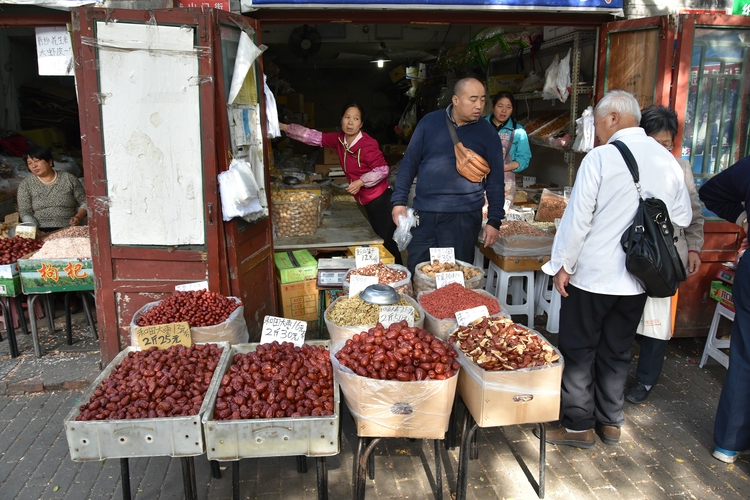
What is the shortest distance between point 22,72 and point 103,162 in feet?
18.7

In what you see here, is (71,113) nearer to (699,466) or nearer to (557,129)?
(557,129)

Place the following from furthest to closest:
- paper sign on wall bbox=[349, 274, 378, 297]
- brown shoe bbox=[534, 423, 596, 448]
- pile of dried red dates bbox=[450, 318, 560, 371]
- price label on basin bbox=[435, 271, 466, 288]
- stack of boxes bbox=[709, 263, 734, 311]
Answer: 1. stack of boxes bbox=[709, 263, 734, 311]
2. price label on basin bbox=[435, 271, 466, 288]
3. paper sign on wall bbox=[349, 274, 378, 297]
4. brown shoe bbox=[534, 423, 596, 448]
5. pile of dried red dates bbox=[450, 318, 560, 371]

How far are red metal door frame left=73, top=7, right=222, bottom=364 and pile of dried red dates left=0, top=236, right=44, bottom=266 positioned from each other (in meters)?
1.04

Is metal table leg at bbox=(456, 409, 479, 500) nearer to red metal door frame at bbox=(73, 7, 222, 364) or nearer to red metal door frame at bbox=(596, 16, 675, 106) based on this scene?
red metal door frame at bbox=(73, 7, 222, 364)

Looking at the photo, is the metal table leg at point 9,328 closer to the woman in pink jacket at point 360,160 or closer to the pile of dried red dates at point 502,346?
the woman in pink jacket at point 360,160

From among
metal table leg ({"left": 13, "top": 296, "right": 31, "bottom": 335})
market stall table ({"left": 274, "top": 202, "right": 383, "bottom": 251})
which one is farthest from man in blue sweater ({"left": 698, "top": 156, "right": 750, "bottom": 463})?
metal table leg ({"left": 13, "top": 296, "right": 31, "bottom": 335})

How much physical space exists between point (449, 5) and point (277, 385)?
289 centimetres

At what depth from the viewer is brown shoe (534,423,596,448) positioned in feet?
10.1

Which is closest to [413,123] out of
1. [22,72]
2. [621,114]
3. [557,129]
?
[557,129]

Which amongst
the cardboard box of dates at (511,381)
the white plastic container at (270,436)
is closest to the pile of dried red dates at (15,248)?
the white plastic container at (270,436)

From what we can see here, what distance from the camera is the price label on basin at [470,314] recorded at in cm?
292

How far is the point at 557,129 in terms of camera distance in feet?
18.4

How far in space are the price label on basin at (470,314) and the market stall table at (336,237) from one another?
189 cm

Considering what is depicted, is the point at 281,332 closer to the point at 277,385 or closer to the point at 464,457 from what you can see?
the point at 277,385
